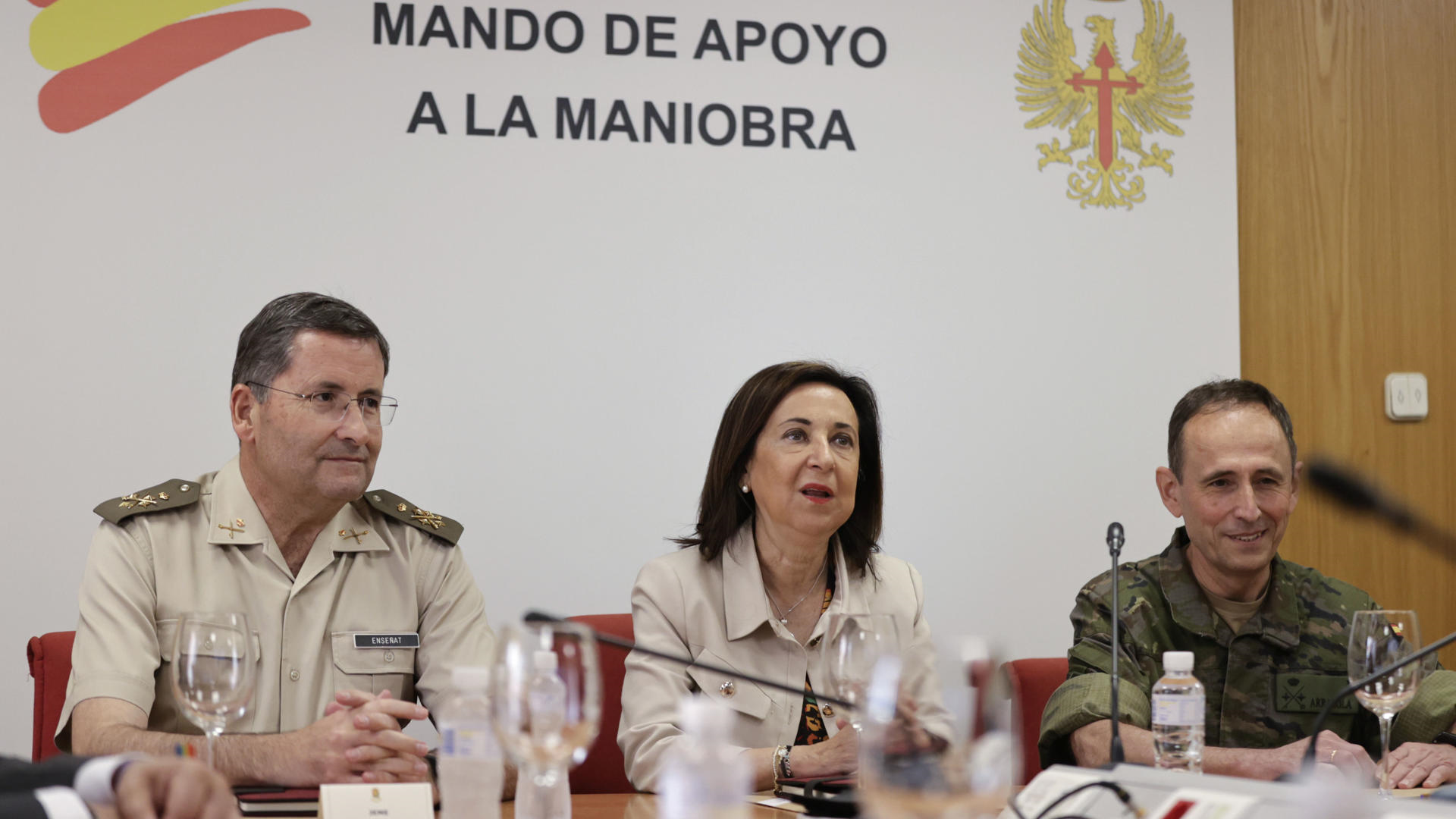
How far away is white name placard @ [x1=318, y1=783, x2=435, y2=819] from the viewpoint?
5.08 feet

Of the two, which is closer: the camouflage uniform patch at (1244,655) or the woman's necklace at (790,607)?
the camouflage uniform patch at (1244,655)

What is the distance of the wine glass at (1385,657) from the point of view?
6.39 feet

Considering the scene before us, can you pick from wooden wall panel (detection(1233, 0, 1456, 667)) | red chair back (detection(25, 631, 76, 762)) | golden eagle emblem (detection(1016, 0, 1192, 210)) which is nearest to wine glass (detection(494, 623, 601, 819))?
red chair back (detection(25, 631, 76, 762))

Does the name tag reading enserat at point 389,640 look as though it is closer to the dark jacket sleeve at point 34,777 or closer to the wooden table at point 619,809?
the wooden table at point 619,809

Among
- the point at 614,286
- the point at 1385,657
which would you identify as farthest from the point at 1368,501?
the point at 614,286

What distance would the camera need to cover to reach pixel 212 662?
63.4 inches

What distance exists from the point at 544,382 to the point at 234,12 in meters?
1.16

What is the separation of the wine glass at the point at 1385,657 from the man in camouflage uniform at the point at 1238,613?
1.28ft

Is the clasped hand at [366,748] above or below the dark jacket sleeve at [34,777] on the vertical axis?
Answer: below

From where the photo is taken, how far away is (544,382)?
10.8ft

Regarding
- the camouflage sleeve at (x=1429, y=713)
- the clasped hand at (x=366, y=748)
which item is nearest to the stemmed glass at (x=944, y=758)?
the clasped hand at (x=366, y=748)

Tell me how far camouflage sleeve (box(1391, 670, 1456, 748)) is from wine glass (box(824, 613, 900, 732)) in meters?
1.22

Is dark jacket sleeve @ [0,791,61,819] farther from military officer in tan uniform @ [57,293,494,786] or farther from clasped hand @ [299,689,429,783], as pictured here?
military officer in tan uniform @ [57,293,494,786]

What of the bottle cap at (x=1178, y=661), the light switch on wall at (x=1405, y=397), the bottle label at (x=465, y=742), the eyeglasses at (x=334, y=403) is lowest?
the bottle label at (x=465, y=742)
